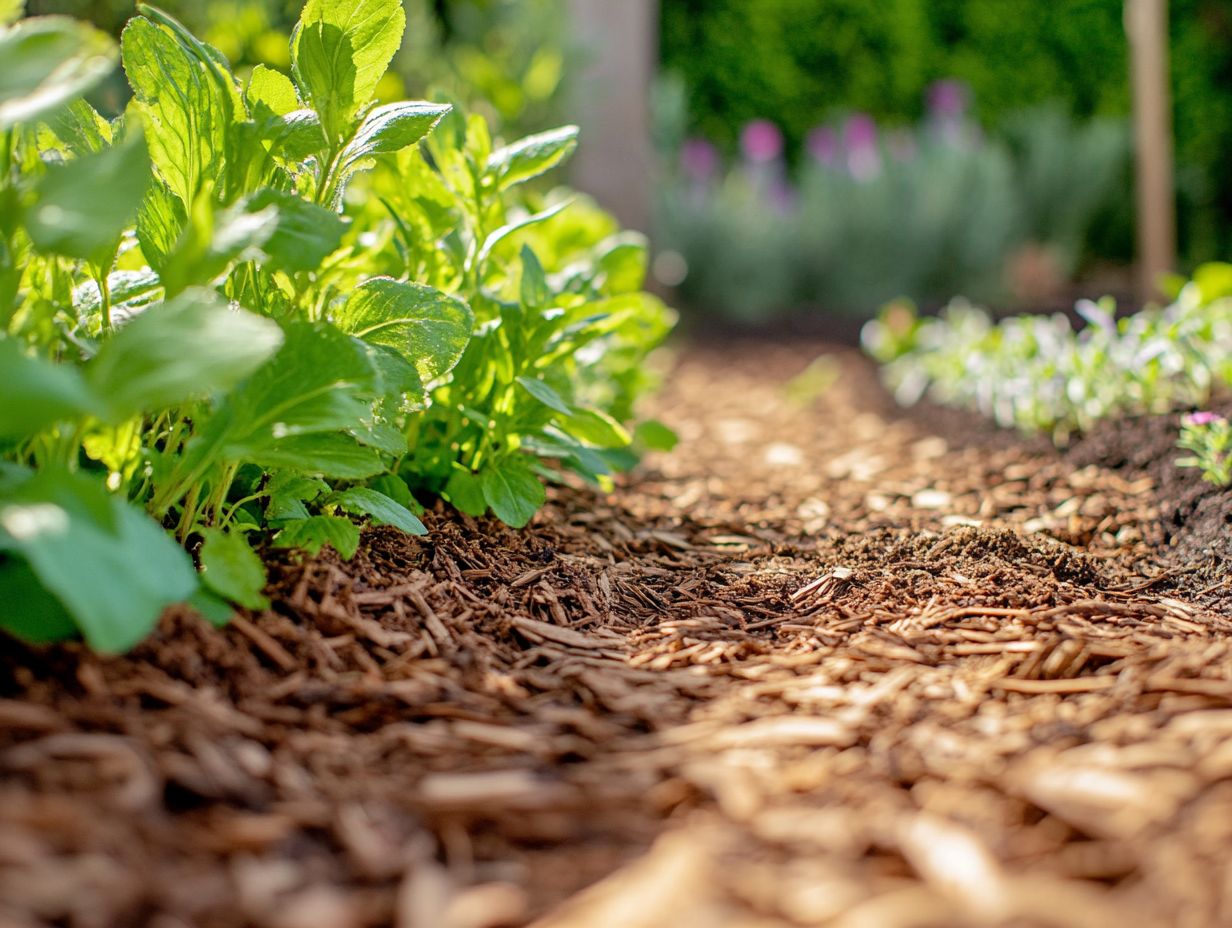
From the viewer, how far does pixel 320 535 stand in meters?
1.37

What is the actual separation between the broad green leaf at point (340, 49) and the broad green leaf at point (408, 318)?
21 centimetres

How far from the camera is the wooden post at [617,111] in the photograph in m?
5.38

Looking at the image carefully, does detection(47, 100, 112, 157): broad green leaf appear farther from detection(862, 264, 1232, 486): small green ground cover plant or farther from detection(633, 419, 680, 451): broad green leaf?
detection(862, 264, 1232, 486): small green ground cover plant

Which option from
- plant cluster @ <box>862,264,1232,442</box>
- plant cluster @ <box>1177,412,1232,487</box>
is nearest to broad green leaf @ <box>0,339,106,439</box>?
plant cluster @ <box>1177,412,1232,487</box>

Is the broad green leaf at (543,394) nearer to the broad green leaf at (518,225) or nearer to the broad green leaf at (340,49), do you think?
the broad green leaf at (518,225)

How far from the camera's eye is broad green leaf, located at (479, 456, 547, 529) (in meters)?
1.62

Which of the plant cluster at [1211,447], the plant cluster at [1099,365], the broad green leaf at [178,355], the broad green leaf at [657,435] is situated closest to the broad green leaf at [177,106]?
the broad green leaf at [178,355]

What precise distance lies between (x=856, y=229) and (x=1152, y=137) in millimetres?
1574

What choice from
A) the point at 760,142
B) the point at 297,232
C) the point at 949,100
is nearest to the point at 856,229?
the point at 760,142

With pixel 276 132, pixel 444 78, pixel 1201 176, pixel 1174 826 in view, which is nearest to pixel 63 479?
pixel 276 132

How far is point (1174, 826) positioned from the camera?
872mm

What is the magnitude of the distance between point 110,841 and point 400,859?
229 millimetres

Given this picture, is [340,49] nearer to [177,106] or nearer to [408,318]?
[177,106]

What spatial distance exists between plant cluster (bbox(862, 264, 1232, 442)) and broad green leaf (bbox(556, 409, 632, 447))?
→ 1.30 meters
